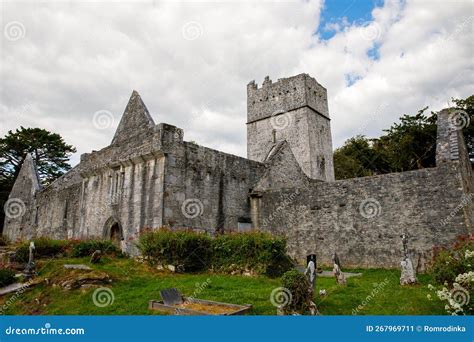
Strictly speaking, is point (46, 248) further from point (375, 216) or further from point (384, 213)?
point (384, 213)

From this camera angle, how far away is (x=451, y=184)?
41.8 ft

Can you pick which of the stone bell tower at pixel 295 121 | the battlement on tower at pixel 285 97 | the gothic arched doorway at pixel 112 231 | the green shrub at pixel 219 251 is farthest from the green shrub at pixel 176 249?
the battlement on tower at pixel 285 97

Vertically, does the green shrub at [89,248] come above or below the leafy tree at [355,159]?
below

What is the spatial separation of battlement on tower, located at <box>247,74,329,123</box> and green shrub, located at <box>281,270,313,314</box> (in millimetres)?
34197

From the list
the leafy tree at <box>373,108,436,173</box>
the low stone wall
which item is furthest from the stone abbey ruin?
the leafy tree at <box>373,108,436,173</box>

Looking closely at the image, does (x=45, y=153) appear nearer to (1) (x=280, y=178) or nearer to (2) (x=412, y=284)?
(1) (x=280, y=178)

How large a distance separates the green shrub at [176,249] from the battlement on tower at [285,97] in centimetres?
2986

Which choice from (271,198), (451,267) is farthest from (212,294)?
(271,198)

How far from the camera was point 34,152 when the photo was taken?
39875 millimetres

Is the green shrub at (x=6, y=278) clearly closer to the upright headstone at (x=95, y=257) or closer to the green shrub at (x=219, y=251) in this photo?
the upright headstone at (x=95, y=257)

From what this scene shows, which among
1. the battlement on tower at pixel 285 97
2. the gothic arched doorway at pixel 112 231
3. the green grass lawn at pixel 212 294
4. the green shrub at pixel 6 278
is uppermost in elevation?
the battlement on tower at pixel 285 97

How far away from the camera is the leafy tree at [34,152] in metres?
37.3

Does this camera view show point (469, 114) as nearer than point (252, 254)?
No

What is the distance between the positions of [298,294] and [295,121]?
34.5 meters
